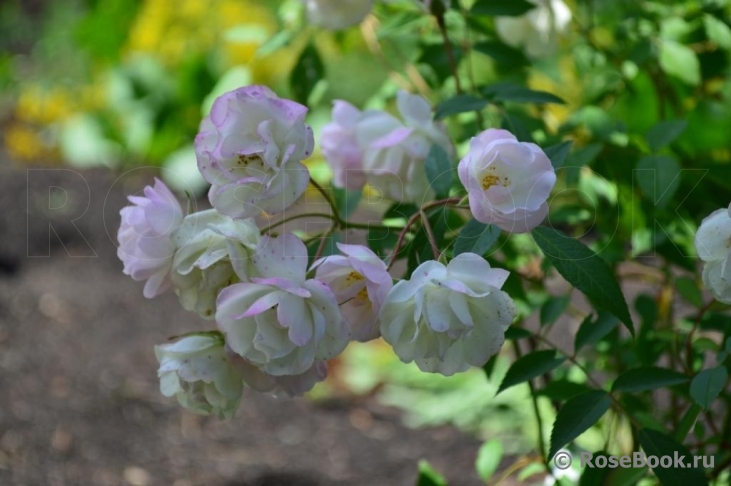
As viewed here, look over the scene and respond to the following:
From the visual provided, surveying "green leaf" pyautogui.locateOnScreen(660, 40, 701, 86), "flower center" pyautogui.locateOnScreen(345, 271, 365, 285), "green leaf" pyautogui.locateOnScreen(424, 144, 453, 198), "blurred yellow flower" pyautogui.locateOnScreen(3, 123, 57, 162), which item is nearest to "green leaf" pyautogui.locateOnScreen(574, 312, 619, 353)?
"green leaf" pyautogui.locateOnScreen(424, 144, 453, 198)

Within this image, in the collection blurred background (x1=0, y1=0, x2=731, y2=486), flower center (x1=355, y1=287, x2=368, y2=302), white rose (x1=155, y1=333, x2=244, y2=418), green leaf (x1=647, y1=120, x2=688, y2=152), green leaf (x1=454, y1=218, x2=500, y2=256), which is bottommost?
blurred background (x1=0, y1=0, x2=731, y2=486)

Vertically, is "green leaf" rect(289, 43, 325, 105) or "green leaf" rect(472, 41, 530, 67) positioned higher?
"green leaf" rect(472, 41, 530, 67)

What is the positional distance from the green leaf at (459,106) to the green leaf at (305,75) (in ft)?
1.32

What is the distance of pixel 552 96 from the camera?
0.90 meters

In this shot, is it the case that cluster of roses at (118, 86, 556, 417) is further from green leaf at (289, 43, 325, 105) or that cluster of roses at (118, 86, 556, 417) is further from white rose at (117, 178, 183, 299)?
green leaf at (289, 43, 325, 105)

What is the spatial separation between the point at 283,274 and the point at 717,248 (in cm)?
36

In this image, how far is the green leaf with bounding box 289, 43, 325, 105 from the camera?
1.27 meters

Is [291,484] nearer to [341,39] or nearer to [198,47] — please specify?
[341,39]

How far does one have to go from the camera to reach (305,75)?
127 centimetres

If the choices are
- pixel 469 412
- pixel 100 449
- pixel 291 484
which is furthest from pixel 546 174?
pixel 469 412

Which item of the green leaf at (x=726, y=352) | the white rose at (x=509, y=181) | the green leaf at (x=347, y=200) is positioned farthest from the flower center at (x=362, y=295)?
the green leaf at (x=726, y=352)

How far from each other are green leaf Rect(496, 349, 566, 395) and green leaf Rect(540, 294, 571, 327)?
0.47 feet

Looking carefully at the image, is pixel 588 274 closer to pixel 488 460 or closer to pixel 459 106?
pixel 459 106

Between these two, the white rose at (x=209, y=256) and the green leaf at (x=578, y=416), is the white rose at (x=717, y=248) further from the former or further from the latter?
the white rose at (x=209, y=256)
